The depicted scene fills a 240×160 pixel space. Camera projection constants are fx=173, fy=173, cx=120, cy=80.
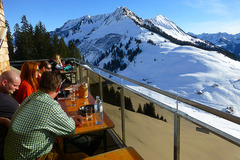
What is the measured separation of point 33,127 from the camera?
1.48m

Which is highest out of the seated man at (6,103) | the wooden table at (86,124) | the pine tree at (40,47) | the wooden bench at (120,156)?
the pine tree at (40,47)

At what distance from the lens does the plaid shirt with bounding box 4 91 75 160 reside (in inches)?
58.4

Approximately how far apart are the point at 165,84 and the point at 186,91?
1600 centimetres

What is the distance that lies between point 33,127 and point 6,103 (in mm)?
690

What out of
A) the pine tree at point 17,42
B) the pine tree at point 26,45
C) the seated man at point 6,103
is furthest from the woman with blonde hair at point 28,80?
the pine tree at point 17,42

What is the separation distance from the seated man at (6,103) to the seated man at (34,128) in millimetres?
265

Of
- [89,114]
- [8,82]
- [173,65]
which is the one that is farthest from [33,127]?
[173,65]

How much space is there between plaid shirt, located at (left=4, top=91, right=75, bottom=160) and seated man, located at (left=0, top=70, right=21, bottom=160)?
0.27 meters

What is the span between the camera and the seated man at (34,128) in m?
1.49

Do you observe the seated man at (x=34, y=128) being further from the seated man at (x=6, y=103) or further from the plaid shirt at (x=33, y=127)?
the seated man at (x=6, y=103)

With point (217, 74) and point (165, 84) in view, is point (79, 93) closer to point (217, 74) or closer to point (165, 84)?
point (165, 84)

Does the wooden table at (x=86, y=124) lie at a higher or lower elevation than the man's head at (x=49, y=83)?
lower

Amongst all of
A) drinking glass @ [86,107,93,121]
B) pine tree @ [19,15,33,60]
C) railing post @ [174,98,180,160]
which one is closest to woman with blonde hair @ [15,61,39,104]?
drinking glass @ [86,107,93,121]

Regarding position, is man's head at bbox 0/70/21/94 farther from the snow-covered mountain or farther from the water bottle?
the snow-covered mountain
